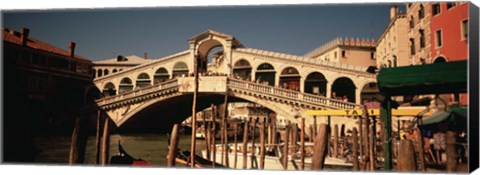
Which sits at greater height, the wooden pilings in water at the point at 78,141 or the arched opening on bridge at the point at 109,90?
the arched opening on bridge at the point at 109,90

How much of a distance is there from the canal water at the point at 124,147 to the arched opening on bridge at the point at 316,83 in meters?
2.50

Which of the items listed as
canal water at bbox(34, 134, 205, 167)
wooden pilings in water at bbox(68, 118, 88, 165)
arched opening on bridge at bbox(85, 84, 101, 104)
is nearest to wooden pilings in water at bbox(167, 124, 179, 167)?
wooden pilings in water at bbox(68, 118, 88, 165)

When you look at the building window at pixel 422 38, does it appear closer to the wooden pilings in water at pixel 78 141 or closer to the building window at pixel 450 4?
the building window at pixel 450 4

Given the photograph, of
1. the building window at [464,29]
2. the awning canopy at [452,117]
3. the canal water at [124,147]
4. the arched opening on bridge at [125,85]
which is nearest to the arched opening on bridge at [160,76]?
the arched opening on bridge at [125,85]

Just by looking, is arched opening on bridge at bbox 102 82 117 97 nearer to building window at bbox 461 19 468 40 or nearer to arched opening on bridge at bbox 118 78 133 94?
arched opening on bridge at bbox 118 78 133 94

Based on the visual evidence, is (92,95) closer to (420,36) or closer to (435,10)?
(420,36)

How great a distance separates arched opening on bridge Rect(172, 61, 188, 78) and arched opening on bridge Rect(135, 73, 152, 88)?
53 centimetres

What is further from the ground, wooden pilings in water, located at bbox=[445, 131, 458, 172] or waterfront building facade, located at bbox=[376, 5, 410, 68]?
waterfront building facade, located at bbox=[376, 5, 410, 68]

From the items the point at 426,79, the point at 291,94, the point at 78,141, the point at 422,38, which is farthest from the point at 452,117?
the point at 291,94

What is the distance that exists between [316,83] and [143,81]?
3336 millimetres

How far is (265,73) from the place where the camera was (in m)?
8.41

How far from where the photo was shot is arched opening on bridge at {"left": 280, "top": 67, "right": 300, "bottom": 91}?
26.3 ft

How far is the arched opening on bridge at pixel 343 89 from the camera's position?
706 centimetres

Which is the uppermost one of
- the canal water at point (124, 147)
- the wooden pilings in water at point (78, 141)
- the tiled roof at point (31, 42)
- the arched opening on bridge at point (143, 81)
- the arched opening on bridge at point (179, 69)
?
the tiled roof at point (31, 42)
